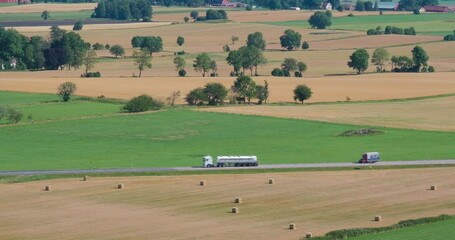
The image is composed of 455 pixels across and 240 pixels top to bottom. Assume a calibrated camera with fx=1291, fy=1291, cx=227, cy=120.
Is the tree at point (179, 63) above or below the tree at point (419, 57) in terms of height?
below

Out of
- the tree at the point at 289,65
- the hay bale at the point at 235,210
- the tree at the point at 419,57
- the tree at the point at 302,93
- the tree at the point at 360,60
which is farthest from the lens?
the tree at the point at 419,57

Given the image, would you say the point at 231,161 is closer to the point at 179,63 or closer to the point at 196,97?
the point at 196,97

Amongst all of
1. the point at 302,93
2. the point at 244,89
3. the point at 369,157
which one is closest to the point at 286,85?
the point at 244,89

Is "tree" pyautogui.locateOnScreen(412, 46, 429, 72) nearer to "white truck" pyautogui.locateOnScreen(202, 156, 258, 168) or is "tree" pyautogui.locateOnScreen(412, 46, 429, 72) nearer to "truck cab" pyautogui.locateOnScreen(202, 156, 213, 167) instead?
"white truck" pyautogui.locateOnScreen(202, 156, 258, 168)

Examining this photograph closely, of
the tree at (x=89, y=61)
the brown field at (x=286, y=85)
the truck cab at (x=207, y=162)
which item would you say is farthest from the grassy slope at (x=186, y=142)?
the tree at (x=89, y=61)

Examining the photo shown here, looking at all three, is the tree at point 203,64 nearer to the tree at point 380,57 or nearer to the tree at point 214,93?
the tree at point 380,57

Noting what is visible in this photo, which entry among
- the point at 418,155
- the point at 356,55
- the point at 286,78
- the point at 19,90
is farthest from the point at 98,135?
the point at 356,55

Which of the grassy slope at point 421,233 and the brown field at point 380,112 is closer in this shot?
the grassy slope at point 421,233
